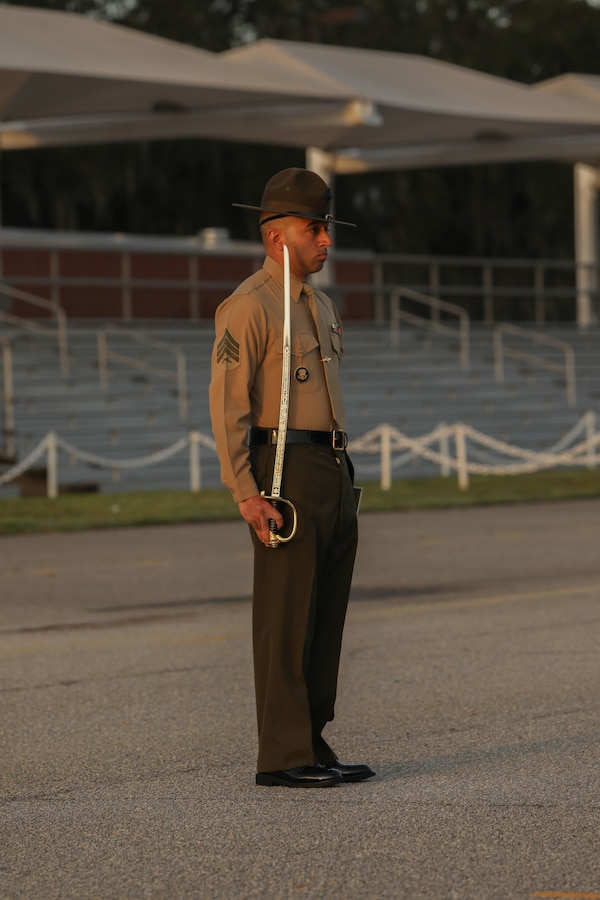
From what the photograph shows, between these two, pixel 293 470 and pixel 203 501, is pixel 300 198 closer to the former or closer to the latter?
pixel 293 470

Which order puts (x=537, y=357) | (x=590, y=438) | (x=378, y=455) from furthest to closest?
(x=537, y=357) → (x=378, y=455) → (x=590, y=438)

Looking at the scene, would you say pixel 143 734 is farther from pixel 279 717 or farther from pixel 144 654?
pixel 144 654

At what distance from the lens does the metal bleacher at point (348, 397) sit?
23.8 m

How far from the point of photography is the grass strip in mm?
18266

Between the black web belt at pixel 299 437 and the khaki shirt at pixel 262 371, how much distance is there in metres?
0.02

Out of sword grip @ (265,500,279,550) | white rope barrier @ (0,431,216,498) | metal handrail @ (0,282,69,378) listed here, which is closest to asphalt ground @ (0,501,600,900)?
sword grip @ (265,500,279,550)

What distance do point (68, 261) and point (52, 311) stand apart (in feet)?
5.92

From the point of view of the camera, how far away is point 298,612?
5902mm

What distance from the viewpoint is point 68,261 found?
30016 millimetres

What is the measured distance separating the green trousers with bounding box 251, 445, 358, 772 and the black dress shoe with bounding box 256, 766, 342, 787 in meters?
0.04

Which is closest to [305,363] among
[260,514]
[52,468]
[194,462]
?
[260,514]

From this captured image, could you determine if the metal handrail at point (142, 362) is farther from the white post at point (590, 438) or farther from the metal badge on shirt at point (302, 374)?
the metal badge on shirt at point (302, 374)

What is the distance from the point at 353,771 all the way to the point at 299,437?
47.3 inches

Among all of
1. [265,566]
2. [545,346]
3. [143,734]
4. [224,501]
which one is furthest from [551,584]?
[545,346]
